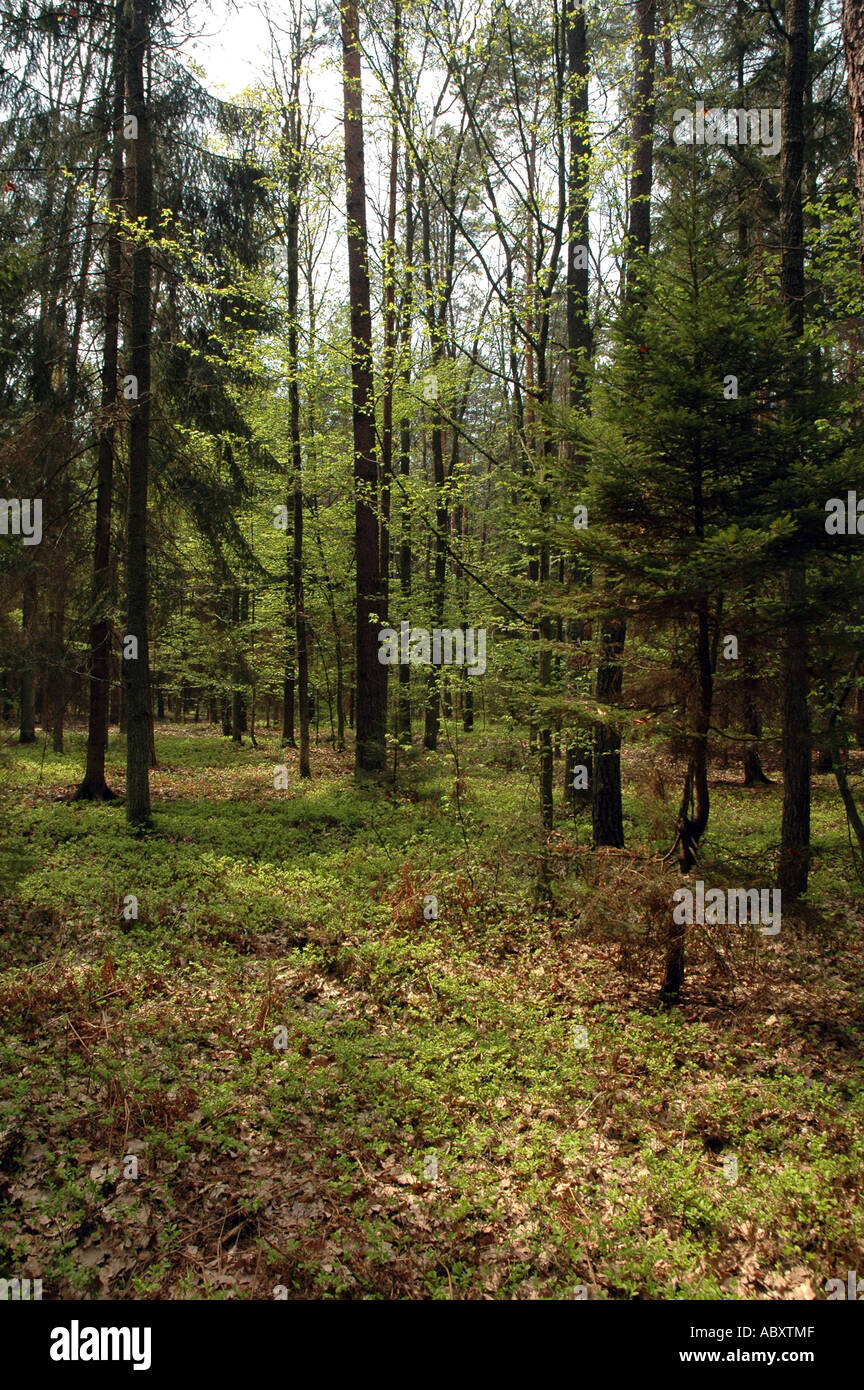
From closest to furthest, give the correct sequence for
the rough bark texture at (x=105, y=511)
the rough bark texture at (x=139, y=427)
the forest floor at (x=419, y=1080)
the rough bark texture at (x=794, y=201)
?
1. the forest floor at (x=419, y=1080)
2. the rough bark texture at (x=794, y=201)
3. the rough bark texture at (x=139, y=427)
4. the rough bark texture at (x=105, y=511)

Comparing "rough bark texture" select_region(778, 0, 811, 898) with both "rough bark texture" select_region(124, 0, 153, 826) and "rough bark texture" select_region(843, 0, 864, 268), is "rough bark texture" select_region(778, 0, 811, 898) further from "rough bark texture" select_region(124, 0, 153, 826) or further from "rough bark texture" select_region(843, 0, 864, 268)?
"rough bark texture" select_region(124, 0, 153, 826)

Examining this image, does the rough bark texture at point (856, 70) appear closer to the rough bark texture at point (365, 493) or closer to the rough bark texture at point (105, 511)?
the rough bark texture at point (105, 511)

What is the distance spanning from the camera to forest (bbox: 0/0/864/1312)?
12.2 ft

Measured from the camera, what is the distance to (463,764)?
11.6 metres

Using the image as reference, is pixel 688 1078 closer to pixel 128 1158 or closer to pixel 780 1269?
pixel 780 1269

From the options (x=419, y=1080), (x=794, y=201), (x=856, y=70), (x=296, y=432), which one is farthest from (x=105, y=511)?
(x=856, y=70)

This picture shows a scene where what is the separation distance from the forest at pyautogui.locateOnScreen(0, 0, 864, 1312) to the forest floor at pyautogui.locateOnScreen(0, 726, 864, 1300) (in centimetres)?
3

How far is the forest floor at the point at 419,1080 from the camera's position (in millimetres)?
3385

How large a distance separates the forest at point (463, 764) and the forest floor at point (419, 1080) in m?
0.03

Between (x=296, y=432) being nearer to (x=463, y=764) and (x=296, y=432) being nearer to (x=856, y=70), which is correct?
(x=463, y=764)

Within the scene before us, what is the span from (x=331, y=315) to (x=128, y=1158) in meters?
17.5

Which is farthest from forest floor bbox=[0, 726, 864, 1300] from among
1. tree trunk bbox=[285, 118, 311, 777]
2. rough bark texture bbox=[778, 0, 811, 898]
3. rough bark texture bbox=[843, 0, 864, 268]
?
tree trunk bbox=[285, 118, 311, 777]

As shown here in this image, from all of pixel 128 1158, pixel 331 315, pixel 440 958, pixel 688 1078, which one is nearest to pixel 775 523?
pixel 688 1078

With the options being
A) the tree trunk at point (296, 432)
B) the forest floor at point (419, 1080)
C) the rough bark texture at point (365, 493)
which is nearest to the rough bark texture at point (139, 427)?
the forest floor at point (419, 1080)
